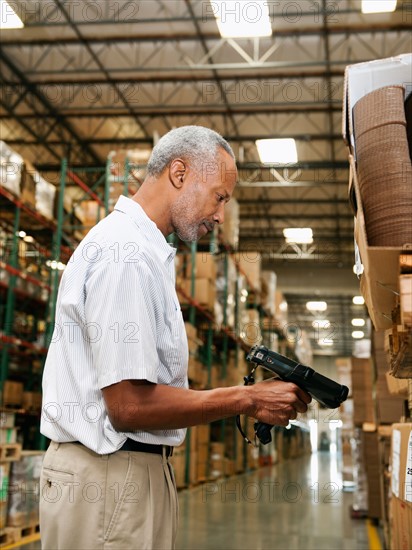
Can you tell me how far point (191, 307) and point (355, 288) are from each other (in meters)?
10.7

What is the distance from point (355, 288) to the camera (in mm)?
21500

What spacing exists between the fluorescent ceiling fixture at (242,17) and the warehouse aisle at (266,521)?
21.1 ft

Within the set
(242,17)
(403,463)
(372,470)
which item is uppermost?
(242,17)

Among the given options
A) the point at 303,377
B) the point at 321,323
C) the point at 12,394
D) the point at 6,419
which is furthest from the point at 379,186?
the point at 321,323

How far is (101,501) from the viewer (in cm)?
166

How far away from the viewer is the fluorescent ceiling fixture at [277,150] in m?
13.9

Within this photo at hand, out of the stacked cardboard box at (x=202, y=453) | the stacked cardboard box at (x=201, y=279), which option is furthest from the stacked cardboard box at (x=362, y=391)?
the stacked cardboard box at (x=202, y=453)

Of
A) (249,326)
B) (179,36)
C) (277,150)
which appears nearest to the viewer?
(179,36)

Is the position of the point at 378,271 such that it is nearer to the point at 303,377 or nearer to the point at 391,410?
the point at 303,377

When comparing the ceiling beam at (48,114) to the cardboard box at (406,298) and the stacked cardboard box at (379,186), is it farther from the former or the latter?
the cardboard box at (406,298)

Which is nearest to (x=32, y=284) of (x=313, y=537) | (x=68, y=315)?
(x=313, y=537)

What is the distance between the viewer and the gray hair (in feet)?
6.56

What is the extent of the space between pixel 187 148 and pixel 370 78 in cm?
79

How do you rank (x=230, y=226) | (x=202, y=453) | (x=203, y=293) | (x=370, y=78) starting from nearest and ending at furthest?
1. (x=370, y=78)
2. (x=203, y=293)
3. (x=202, y=453)
4. (x=230, y=226)
